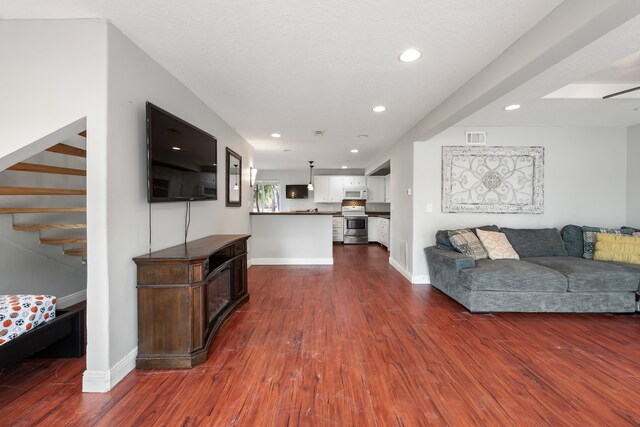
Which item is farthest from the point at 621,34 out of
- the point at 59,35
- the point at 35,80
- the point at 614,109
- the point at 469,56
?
the point at 35,80

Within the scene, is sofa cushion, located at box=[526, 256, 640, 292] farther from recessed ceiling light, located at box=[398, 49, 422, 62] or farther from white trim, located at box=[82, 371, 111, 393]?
white trim, located at box=[82, 371, 111, 393]

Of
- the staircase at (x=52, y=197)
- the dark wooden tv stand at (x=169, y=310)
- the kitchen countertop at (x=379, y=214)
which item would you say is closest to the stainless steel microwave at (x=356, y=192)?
the kitchen countertop at (x=379, y=214)

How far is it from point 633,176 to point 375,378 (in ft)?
16.4

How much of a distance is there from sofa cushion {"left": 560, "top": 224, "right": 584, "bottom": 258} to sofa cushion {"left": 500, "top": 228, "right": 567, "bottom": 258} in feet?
0.24

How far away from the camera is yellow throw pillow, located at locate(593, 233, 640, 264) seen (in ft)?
11.2

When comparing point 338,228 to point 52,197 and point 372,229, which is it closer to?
point 372,229

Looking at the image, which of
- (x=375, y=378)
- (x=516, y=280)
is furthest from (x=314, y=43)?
(x=516, y=280)

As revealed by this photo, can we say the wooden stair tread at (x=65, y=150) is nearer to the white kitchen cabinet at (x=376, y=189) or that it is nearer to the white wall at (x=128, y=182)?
the white wall at (x=128, y=182)

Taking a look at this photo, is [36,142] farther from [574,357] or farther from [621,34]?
[574,357]

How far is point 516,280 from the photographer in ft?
10.2

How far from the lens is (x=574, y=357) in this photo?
Result: 7.49 ft

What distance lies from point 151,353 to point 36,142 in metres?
1.64

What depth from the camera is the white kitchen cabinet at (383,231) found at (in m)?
7.73

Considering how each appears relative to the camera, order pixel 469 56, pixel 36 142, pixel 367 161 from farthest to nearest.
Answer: pixel 367 161, pixel 469 56, pixel 36 142
